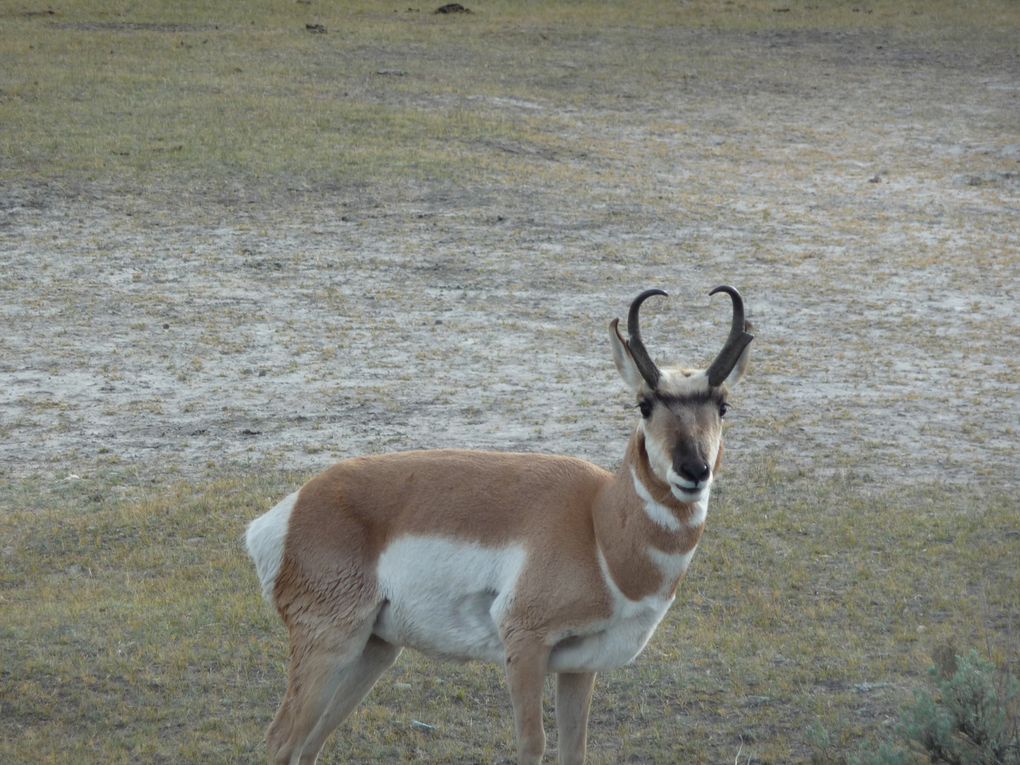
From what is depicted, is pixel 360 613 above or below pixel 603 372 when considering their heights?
above

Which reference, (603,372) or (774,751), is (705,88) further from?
(774,751)

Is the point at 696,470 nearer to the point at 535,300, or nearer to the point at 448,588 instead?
the point at 448,588

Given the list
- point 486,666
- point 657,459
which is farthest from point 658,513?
point 486,666

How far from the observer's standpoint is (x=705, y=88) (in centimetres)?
2602

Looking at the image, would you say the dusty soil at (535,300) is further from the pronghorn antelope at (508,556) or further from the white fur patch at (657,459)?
the white fur patch at (657,459)

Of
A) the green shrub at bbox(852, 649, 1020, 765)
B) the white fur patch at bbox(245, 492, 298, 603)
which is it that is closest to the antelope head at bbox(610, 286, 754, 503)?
the green shrub at bbox(852, 649, 1020, 765)

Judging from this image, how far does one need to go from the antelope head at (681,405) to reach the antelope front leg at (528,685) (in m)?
0.83

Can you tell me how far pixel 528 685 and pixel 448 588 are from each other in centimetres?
52

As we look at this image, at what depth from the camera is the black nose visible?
17.3 feet

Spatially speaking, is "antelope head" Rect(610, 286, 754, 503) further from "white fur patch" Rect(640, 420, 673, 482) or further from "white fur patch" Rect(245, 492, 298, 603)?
"white fur patch" Rect(245, 492, 298, 603)

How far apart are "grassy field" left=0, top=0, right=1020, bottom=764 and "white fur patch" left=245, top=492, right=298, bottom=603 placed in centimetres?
115

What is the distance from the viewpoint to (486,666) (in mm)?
7652

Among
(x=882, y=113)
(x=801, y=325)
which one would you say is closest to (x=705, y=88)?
(x=882, y=113)

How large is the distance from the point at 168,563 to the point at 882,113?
61.8 feet
